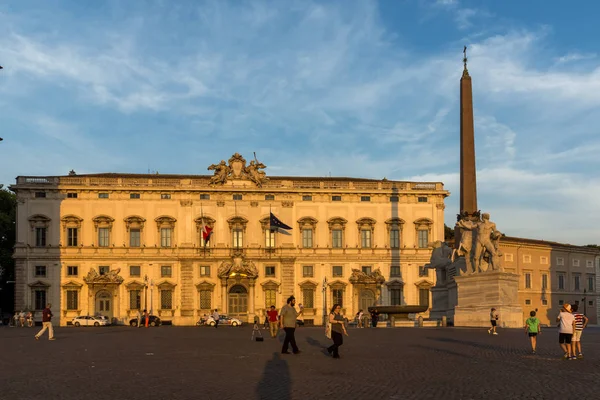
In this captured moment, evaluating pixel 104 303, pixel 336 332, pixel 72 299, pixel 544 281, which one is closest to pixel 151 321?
pixel 104 303

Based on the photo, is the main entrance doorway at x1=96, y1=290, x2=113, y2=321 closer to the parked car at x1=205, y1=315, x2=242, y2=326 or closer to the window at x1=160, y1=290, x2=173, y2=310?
the window at x1=160, y1=290, x2=173, y2=310

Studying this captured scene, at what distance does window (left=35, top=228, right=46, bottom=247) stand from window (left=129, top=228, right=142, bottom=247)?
7269 mm

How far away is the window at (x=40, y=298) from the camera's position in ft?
226

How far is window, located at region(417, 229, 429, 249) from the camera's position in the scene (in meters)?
73.9

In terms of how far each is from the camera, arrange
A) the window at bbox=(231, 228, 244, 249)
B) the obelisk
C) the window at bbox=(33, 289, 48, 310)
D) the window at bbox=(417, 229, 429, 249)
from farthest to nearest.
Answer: the window at bbox=(417, 229, 429, 249) → the window at bbox=(231, 228, 244, 249) → the window at bbox=(33, 289, 48, 310) → the obelisk

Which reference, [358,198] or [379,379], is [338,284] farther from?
[379,379]

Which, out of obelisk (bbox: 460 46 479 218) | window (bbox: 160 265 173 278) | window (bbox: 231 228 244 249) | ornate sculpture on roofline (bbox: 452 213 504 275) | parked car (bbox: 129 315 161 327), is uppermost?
obelisk (bbox: 460 46 479 218)

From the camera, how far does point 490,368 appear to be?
16078mm

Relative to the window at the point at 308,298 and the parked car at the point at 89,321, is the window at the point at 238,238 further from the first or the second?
the parked car at the point at 89,321

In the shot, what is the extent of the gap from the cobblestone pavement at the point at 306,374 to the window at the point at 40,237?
49.3 metres

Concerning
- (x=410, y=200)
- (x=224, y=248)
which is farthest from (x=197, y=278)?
(x=410, y=200)

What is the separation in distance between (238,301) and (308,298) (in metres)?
6.18

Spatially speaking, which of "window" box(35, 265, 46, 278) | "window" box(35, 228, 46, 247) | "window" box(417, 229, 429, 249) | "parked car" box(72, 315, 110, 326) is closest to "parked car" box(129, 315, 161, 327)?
"parked car" box(72, 315, 110, 326)

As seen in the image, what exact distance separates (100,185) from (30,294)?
10.9m
